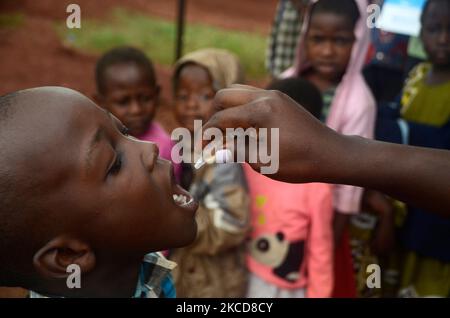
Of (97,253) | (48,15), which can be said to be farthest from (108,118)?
(48,15)

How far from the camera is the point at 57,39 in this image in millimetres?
9531

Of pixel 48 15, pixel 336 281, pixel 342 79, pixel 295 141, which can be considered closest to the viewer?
pixel 295 141

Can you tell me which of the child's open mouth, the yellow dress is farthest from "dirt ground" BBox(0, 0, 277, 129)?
the child's open mouth

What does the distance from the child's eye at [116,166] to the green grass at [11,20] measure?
9.37 meters

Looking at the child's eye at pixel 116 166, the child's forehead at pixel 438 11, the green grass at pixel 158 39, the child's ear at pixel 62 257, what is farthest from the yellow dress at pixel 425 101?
the green grass at pixel 158 39

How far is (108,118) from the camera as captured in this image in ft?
4.86

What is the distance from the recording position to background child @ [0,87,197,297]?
4.28ft

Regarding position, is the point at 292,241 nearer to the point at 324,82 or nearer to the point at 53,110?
the point at 324,82

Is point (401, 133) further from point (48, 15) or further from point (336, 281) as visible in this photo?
point (48, 15)

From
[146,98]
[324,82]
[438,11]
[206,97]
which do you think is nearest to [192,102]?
[206,97]

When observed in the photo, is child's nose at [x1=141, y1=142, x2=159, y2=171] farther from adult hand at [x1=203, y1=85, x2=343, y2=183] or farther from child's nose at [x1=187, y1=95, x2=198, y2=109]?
child's nose at [x1=187, y1=95, x2=198, y2=109]

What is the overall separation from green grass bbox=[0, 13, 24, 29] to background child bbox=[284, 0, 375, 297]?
27.5 feet

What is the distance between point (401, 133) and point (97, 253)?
6.00ft
